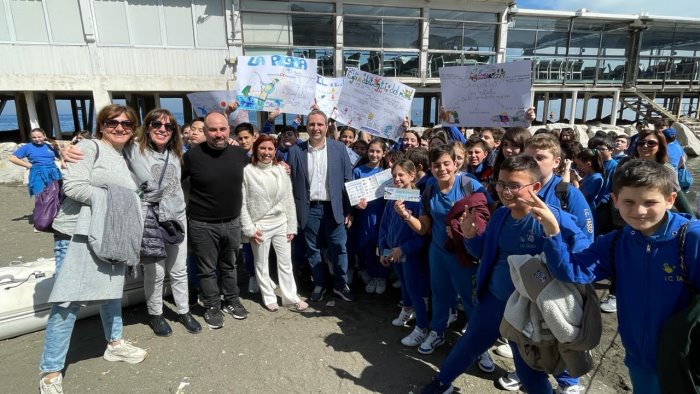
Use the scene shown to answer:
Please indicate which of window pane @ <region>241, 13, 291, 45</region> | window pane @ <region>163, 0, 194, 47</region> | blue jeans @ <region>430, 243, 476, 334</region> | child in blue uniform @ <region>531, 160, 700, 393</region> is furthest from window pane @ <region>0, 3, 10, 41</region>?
child in blue uniform @ <region>531, 160, 700, 393</region>

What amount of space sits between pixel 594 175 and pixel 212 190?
4395 millimetres

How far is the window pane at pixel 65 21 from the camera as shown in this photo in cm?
1310

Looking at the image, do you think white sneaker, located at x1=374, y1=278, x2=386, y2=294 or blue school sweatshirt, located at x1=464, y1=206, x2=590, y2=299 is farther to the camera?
white sneaker, located at x1=374, y1=278, x2=386, y2=294

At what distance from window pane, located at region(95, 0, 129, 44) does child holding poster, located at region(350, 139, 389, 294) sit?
13429 millimetres

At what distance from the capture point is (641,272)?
1818 millimetres

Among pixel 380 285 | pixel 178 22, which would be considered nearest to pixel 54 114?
pixel 178 22

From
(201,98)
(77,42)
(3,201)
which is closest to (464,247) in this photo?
(201,98)

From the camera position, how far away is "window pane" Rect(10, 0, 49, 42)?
12859 millimetres

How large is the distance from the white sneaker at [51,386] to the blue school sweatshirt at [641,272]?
361 cm

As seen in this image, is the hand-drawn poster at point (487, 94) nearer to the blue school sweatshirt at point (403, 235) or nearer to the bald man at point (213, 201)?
the blue school sweatshirt at point (403, 235)

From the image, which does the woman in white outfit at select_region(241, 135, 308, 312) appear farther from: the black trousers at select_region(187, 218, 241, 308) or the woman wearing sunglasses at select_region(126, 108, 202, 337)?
the woman wearing sunglasses at select_region(126, 108, 202, 337)

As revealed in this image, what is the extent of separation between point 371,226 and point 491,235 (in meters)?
2.30

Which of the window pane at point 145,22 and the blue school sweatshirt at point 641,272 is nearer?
the blue school sweatshirt at point 641,272

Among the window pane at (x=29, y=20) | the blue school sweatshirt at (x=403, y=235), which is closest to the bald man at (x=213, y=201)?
the blue school sweatshirt at (x=403, y=235)
